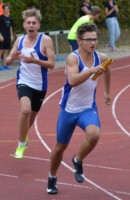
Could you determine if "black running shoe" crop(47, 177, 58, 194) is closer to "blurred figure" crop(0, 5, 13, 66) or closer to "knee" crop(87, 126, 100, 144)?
"knee" crop(87, 126, 100, 144)

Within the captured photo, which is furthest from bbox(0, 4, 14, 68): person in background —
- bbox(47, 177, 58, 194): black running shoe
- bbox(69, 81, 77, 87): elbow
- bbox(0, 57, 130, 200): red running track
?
bbox(69, 81, 77, 87): elbow

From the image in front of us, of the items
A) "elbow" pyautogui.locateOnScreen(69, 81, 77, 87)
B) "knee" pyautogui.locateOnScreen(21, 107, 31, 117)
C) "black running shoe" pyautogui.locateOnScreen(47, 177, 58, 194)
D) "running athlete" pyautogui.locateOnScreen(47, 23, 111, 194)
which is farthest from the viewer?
"knee" pyautogui.locateOnScreen(21, 107, 31, 117)

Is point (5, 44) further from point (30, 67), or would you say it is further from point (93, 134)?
point (93, 134)

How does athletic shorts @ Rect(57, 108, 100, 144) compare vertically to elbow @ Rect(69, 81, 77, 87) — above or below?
below

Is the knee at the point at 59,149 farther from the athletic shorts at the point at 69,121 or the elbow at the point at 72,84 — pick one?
the elbow at the point at 72,84

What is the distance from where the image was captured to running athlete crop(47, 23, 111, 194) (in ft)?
24.4

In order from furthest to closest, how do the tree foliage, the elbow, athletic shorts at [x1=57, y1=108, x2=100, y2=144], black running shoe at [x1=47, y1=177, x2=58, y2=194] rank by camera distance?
1. the tree foliage
2. black running shoe at [x1=47, y1=177, x2=58, y2=194]
3. athletic shorts at [x1=57, y1=108, x2=100, y2=144]
4. the elbow

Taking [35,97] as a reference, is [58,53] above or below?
below

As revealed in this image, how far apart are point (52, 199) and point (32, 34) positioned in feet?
8.63

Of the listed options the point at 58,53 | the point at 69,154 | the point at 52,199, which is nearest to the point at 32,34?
the point at 69,154

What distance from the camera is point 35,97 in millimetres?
9633

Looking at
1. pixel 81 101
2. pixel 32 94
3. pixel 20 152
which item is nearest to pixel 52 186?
pixel 81 101

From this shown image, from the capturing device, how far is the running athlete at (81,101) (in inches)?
293

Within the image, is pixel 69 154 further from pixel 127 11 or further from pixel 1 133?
pixel 127 11
